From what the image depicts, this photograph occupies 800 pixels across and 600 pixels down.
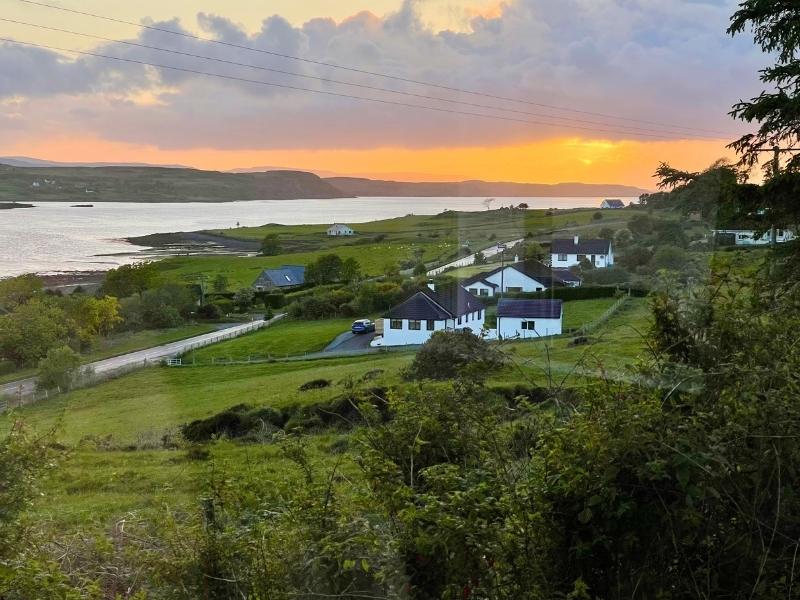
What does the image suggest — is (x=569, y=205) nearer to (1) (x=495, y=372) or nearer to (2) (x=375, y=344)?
(2) (x=375, y=344)

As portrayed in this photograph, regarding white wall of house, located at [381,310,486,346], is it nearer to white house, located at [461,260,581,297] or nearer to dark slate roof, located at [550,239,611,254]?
white house, located at [461,260,581,297]

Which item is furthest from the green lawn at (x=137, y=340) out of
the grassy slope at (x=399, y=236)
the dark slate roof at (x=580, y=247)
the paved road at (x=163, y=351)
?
the dark slate roof at (x=580, y=247)

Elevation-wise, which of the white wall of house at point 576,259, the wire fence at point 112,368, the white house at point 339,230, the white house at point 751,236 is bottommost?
the wire fence at point 112,368

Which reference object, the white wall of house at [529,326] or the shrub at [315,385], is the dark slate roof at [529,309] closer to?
the white wall of house at [529,326]

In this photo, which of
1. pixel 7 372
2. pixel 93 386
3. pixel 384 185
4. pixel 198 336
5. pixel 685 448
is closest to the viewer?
pixel 685 448

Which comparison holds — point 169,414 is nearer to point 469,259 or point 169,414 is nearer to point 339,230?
point 339,230

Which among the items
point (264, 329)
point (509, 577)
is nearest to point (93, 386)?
point (264, 329)

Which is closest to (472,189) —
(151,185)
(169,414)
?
(151,185)
